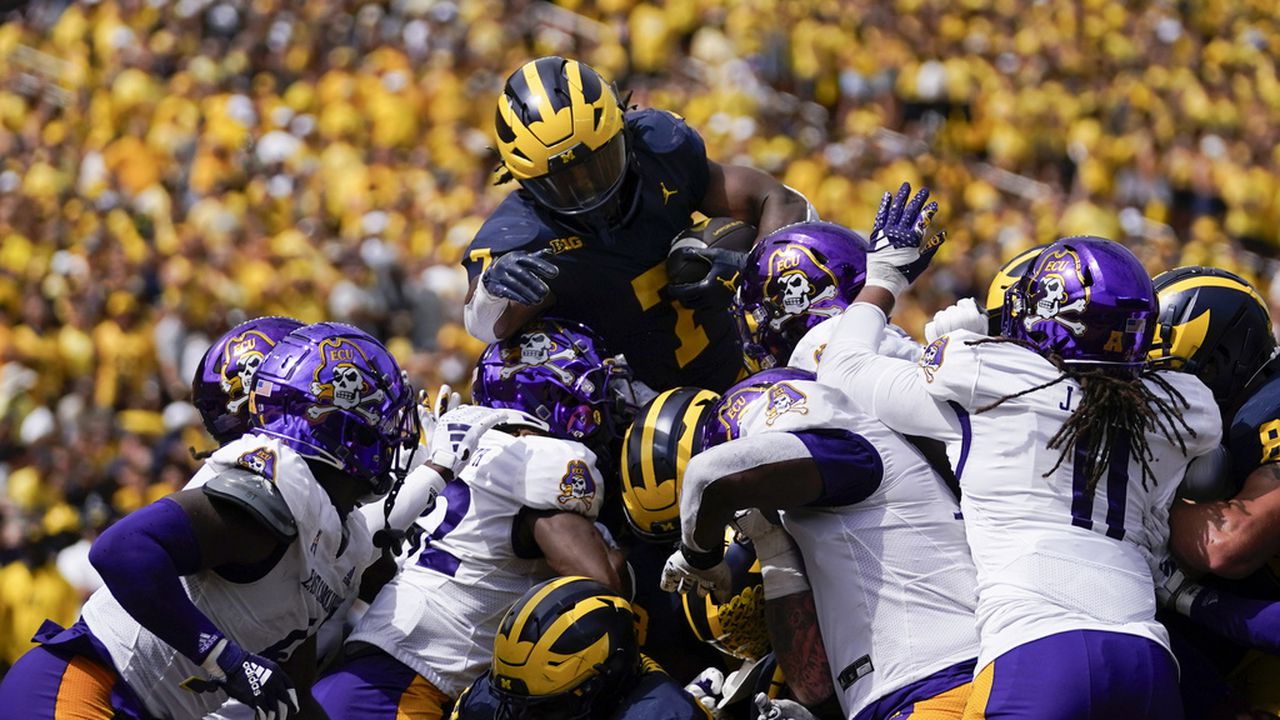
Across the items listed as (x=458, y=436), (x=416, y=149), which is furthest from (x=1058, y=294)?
(x=416, y=149)

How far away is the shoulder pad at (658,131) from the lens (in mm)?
5309

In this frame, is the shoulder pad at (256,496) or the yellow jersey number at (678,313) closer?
the shoulder pad at (256,496)

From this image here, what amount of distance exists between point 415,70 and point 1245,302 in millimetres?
11680

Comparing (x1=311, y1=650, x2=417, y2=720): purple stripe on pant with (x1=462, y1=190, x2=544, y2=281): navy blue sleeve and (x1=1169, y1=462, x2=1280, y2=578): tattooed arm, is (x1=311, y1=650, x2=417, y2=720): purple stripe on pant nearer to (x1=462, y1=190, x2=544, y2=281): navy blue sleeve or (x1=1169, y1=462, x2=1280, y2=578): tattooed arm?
(x1=462, y1=190, x2=544, y2=281): navy blue sleeve

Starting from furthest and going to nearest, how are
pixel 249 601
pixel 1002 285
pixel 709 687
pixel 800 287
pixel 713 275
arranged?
pixel 713 275
pixel 709 687
pixel 800 287
pixel 1002 285
pixel 249 601

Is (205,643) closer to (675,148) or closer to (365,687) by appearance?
(365,687)

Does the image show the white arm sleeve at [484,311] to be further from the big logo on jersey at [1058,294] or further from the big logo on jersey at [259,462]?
the big logo on jersey at [1058,294]

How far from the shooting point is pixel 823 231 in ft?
15.0

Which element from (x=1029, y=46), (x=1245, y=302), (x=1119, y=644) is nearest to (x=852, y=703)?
(x=1119, y=644)

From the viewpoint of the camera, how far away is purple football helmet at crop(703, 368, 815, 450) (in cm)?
389

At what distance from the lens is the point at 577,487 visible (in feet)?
14.8

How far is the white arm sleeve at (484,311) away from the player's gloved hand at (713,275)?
2.01 ft

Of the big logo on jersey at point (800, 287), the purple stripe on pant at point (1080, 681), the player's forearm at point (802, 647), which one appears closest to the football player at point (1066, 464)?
the purple stripe on pant at point (1080, 681)

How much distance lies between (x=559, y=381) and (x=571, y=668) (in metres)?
1.07
